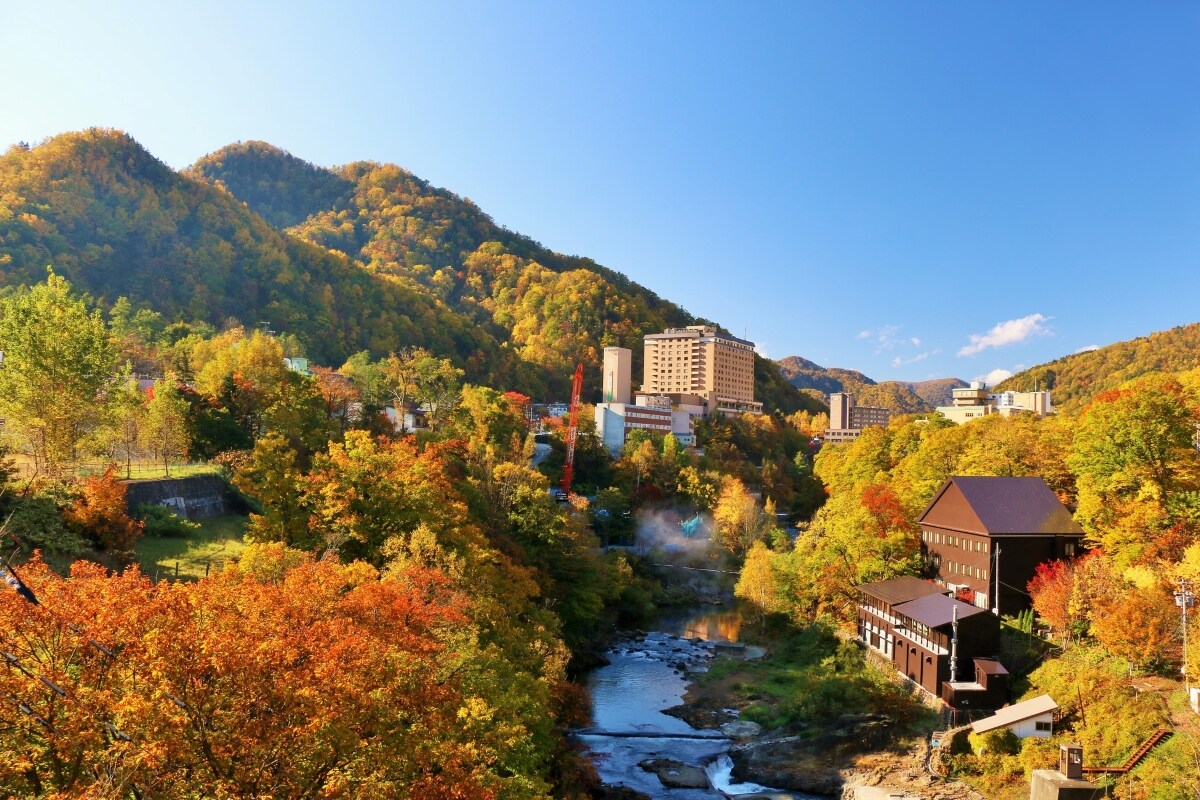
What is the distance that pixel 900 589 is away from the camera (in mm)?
30219

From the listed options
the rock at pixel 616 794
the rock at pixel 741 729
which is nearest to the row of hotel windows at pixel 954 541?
the rock at pixel 741 729

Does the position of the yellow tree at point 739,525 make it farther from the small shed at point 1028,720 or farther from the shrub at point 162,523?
the shrub at point 162,523

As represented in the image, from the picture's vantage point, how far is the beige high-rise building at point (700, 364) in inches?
4560

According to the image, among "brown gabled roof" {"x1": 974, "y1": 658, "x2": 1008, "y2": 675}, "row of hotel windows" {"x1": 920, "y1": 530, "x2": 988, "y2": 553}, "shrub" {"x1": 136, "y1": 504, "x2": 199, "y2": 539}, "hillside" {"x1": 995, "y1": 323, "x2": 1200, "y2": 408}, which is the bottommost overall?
"brown gabled roof" {"x1": 974, "y1": 658, "x2": 1008, "y2": 675}

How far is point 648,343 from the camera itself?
121500 mm

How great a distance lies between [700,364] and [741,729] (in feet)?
301

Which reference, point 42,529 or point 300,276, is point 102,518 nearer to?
point 42,529

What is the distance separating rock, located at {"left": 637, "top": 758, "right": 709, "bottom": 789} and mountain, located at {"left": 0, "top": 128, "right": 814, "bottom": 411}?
63.7 metres

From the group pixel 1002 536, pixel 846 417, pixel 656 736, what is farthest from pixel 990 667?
pixel 846 417

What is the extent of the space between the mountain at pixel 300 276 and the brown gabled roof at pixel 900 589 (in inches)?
2468

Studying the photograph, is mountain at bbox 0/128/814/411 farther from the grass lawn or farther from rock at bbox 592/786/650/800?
rock at bbox 592/786/650/800

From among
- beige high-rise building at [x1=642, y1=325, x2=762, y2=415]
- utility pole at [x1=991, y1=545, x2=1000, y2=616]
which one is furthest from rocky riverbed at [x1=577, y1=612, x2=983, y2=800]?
beige high-rise building at [x1=642, y1=325, x2=762, y2=415]

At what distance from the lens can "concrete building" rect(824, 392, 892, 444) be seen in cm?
11275

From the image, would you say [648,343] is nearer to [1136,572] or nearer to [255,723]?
[1136,572]
